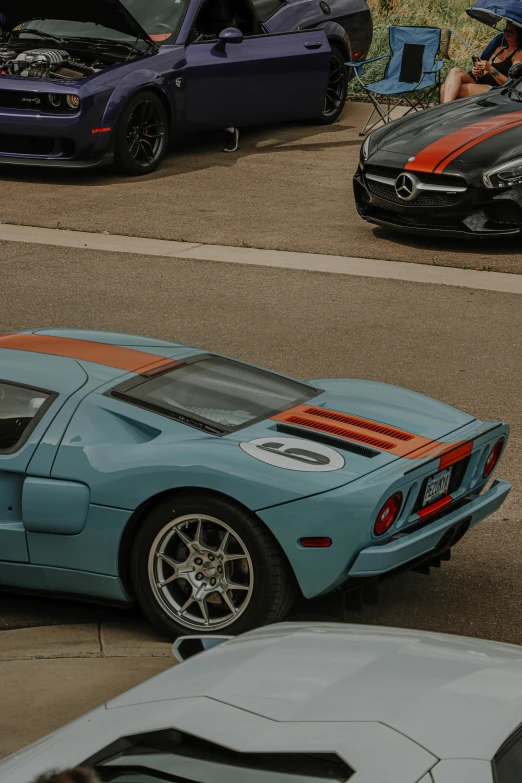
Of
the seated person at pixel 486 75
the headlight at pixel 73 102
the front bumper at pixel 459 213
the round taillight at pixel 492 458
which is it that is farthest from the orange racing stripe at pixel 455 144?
the round taillight at pixel 492 458

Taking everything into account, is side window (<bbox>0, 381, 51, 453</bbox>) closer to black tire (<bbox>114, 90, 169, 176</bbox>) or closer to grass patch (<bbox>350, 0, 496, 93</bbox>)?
black tire (<bbox>114, 90, 169, 176</bbox>)

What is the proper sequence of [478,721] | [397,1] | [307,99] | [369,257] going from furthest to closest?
[397,1] → [307,99] → [369,257] → [478,721]

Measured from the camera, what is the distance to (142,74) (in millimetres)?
13258

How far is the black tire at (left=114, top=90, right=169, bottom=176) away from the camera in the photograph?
1327 cm

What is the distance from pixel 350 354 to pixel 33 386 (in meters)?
4.00

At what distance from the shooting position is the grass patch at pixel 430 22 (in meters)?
20.1

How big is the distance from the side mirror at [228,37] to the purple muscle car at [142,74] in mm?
12

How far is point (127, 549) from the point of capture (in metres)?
4.93

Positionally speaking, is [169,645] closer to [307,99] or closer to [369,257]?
[369,257]

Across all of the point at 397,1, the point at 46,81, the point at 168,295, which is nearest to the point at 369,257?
the point at 168,295

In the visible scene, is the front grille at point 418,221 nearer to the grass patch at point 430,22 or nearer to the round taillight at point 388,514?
the round taillight at point 388,514

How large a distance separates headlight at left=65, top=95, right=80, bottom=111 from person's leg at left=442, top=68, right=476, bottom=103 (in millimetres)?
4443

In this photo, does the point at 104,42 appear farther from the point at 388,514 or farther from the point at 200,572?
the point at 388,514

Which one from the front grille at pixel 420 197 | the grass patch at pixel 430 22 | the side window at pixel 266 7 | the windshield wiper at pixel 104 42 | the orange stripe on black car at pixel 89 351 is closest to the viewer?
the orange stripe on black car at pixel 89 351
